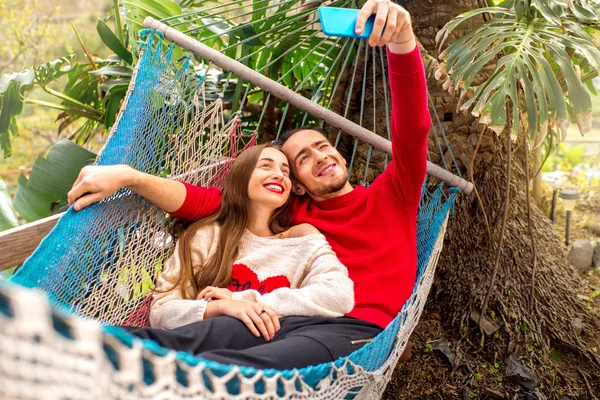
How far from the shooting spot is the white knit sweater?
4.56 feet

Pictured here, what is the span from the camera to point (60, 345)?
640 millimetres

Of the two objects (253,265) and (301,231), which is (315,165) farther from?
(253,265)

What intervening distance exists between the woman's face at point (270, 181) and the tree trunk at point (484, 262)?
20.3 inches

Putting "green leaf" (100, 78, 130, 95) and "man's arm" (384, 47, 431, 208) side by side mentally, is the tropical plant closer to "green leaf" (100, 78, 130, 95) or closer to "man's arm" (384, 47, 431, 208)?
"green leaf" (100, 78, 130, 95)

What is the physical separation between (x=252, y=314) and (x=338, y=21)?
2.28 ft

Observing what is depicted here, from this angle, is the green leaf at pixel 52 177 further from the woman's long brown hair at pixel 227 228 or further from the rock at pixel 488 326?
the rock at pixel 488 326

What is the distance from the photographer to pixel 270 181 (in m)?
1.63

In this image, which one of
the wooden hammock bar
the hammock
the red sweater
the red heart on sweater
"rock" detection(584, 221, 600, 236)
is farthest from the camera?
"rock" detection(584, 221, 600, 236)

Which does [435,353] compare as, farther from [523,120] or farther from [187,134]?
[187,134]

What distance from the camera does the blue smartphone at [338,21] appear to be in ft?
3.54

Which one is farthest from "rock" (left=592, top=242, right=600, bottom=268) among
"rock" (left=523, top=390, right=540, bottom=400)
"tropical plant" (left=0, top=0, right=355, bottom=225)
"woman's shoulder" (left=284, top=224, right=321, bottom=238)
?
"woman's shoulder" (left=284, top=224, right=321, bottom=238)

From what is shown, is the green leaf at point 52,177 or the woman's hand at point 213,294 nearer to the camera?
the woman's hand at point 213,294

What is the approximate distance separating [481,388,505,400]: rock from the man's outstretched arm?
121 cm

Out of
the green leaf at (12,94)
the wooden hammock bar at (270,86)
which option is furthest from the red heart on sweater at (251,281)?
the green leaf at (12,94)
